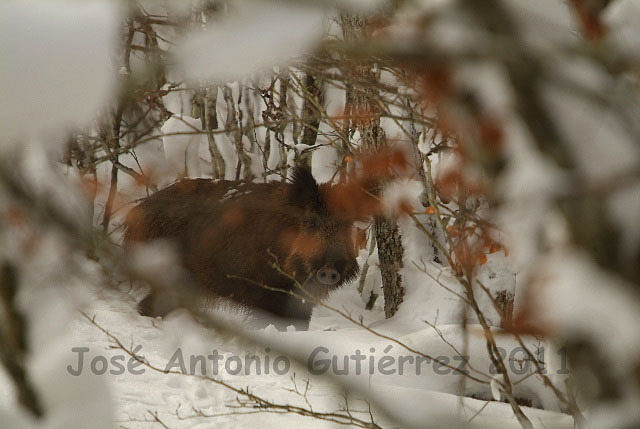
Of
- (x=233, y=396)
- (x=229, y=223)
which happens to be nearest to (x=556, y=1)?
(x=233, y=396)

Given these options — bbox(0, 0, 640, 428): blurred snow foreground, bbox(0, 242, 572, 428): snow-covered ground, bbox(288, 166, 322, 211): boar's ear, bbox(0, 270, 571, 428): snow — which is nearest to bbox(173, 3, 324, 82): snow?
bbox(0, 0, 640, 428): blurred snow foreground

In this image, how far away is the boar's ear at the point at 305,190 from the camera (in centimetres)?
436

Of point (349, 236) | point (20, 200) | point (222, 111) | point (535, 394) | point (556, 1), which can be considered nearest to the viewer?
point (20, 200)

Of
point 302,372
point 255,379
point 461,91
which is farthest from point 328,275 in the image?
point 461,91

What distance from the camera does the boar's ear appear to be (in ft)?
14.3

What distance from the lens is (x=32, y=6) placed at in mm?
651

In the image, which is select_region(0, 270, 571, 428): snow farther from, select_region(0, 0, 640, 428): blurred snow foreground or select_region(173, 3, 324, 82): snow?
select_region(173, 3, 324, 82): snow

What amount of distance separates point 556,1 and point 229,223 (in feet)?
13.0

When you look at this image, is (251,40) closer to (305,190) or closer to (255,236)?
(305,190)

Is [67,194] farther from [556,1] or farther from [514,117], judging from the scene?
[556,1]

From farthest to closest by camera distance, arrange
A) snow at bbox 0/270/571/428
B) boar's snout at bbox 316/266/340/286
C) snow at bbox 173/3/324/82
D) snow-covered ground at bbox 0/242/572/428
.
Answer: boar's snout at bbox 316/266/340/286 → snow at bbox 0/270/571/428 → snow-covered ground at bbox 0/242/572/428 → snow at bbox 173/3/324/82

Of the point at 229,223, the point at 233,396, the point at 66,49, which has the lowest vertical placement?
the point at 233,396

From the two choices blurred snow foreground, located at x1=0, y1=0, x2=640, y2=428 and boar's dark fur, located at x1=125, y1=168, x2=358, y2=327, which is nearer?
blurred snow foreground, located at x1=0, y1=0, x2=640, y2=428

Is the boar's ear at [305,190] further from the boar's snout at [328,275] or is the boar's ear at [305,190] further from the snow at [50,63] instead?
the snow at [50,63]
